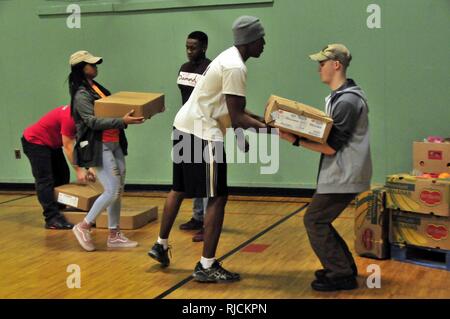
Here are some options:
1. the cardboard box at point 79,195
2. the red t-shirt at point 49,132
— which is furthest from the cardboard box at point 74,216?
the red t-shirt at point 49,132

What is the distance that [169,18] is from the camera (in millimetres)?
7703

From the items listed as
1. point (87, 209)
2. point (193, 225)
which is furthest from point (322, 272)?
point (87, 209)

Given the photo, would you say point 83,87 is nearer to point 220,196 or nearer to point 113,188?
point 113,188

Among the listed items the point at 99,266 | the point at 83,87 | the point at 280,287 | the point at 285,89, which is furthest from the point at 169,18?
the point at 280,287

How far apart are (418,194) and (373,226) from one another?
399 millimetres

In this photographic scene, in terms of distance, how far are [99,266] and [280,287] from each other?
1.36 m

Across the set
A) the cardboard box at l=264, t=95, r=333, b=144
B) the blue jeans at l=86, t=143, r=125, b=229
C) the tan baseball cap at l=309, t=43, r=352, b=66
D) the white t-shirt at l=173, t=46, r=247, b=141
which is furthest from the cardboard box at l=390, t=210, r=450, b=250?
the blue jeans at l=86, t=143, r=125, b=229

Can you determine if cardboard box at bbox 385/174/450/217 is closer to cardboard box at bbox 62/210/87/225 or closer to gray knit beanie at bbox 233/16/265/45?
gray knit beanie at bbox 233/16/265/45

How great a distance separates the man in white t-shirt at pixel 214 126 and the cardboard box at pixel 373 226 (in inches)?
41.3

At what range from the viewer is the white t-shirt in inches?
163

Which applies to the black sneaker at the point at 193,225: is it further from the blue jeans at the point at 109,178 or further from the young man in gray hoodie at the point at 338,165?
the young man in gray hoodie at the point at 338,165

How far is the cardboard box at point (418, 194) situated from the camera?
183 inches

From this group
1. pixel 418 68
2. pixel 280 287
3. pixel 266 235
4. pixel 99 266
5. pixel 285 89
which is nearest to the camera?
pixel 280 287

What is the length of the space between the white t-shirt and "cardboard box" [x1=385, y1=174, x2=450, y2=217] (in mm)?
1371
